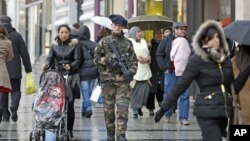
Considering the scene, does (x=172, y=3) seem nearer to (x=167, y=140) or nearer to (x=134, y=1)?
(x=134, y=1)

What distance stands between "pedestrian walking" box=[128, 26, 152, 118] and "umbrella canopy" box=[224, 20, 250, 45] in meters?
7.14

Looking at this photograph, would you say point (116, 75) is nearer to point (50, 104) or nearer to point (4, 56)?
point (50, 104)

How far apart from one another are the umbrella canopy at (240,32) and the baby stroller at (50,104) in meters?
3.15

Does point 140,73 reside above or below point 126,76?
below

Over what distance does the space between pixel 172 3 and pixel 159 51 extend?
7.48m

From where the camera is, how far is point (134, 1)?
25891mm

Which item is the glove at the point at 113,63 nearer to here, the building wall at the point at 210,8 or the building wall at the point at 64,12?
the building wall at the point at 210,8

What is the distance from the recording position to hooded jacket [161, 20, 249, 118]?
7949 millimetres

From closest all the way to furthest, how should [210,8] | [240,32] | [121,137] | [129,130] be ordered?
[240,32] → [121,137] → [129,130] → [210,8]

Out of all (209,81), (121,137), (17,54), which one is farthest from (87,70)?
(209,81)

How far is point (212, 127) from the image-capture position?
7.90 metres

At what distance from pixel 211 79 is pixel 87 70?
832cm

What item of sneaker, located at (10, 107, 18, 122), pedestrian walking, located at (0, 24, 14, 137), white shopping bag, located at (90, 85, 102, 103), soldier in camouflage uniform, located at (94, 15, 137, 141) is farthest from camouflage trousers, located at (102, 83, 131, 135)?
sneaker, located at (10, 107, 18, 122)

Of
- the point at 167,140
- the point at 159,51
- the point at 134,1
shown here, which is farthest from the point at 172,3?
the point at 167,140
